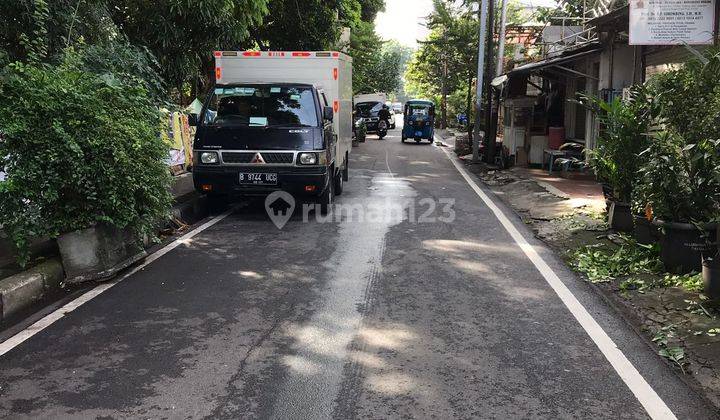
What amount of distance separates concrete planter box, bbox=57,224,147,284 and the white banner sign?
8.19 meters

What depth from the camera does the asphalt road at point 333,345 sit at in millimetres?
3744

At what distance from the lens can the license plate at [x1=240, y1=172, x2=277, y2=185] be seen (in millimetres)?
9469

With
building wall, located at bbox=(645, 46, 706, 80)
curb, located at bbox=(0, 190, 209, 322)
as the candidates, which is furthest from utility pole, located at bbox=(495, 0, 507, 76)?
curb, located at bbox=(0, 190, 209, 322)

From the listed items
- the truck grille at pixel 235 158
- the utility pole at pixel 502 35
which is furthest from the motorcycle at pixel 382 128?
the truck grille at pixel 235 158

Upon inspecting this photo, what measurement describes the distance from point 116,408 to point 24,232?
8.85ft

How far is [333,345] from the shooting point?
15.3ft

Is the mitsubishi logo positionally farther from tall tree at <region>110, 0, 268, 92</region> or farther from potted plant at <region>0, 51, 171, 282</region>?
tall tree at <region>110, 0, 268, 92</region>

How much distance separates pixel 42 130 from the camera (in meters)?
5.83

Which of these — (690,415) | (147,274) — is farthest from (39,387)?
(690,415)

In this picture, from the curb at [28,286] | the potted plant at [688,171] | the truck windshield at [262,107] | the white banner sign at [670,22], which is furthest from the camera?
the truck windshield at [262,107]

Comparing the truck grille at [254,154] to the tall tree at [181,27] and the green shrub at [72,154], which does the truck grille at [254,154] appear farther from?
the tall tree at [181,27]

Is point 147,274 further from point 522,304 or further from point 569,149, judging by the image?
point 569,149

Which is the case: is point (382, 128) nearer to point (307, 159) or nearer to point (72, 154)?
point (307, 159)

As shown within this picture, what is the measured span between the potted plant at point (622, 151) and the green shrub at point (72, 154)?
18.7 feet
